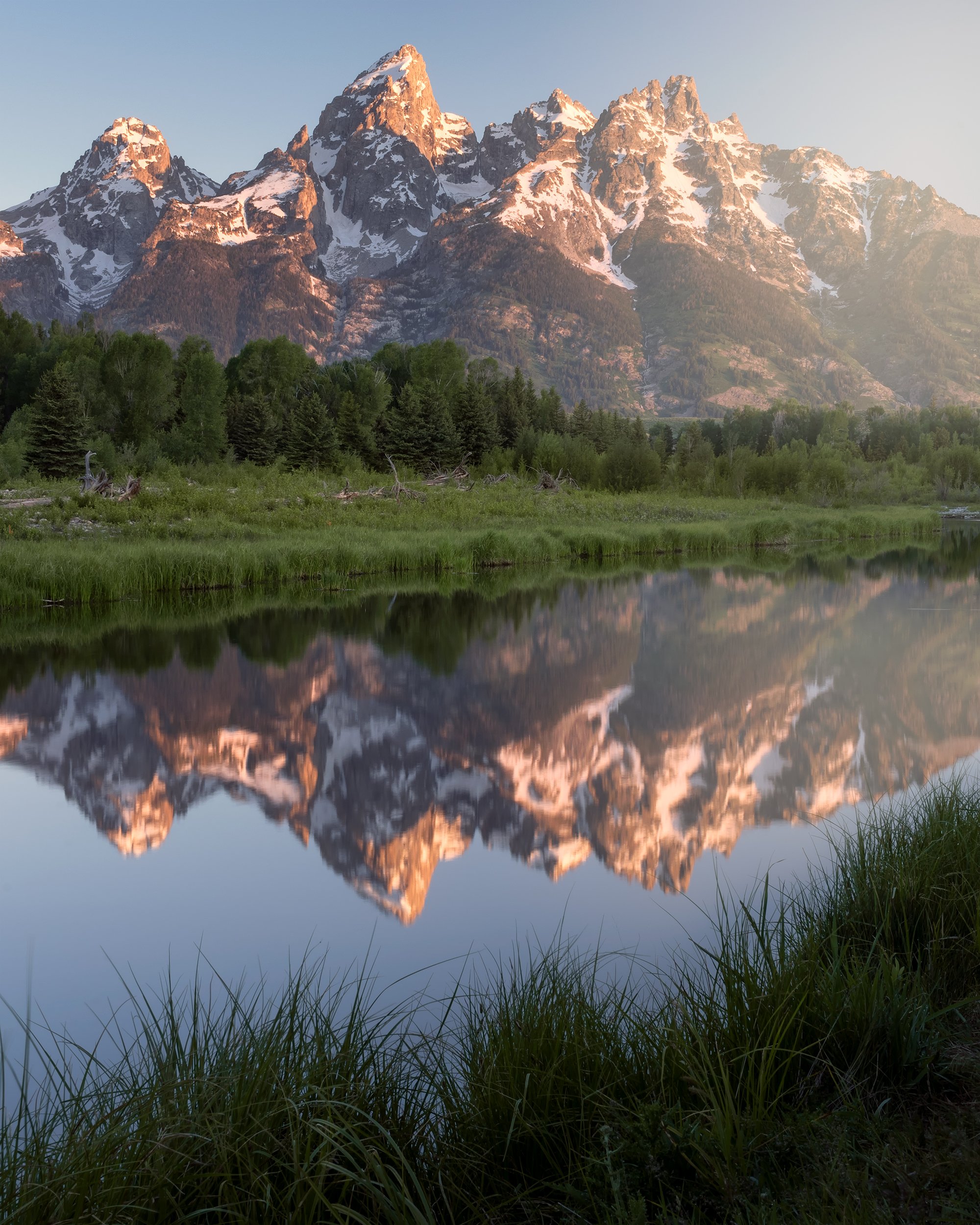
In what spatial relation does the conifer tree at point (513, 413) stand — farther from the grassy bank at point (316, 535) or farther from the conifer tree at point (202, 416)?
the conifer tree at point (202, 416)

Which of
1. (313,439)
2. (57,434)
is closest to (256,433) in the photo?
(313,439)

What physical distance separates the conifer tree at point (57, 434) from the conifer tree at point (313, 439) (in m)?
10.1

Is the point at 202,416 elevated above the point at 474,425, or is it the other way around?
the point at 474,425

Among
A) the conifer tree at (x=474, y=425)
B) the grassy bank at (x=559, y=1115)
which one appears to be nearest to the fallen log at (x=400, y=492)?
the conifer tree at (x=474, y=425)

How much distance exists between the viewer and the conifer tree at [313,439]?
138 feet

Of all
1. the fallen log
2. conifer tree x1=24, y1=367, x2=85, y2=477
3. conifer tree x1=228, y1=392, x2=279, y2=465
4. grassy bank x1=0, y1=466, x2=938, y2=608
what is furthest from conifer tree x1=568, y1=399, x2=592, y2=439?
conifer tree x1=24, y1=367, x2=85, y2=477

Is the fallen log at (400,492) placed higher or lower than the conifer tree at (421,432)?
lower

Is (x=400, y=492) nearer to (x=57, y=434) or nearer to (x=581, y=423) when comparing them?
(x=57, y=434)

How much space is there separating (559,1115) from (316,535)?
23.4 metres

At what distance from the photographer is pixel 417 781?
6785mm

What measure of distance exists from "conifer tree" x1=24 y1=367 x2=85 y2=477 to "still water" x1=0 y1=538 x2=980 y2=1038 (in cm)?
2319

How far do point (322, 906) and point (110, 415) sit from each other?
44581 millimetres

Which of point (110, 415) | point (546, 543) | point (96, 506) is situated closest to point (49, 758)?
point (96, 506)

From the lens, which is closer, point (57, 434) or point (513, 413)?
point (57, 434)
